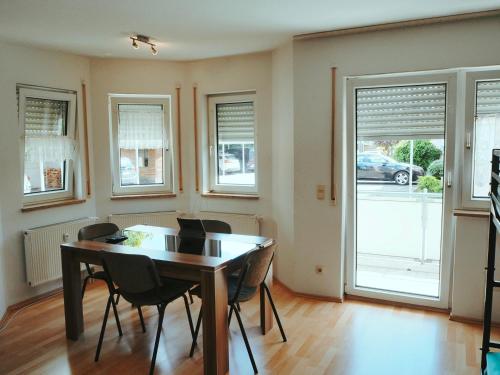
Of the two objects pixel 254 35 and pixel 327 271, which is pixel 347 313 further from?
pixel 254 35

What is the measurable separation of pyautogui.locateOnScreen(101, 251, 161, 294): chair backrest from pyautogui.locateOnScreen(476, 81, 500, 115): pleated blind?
10.00 ft

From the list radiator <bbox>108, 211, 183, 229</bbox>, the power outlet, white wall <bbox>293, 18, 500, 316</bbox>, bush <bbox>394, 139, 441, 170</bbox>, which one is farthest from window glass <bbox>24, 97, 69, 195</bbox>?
bush <bbox>394, 139, 441, 170</bbox>

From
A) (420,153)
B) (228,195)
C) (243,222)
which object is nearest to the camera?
(420,153)

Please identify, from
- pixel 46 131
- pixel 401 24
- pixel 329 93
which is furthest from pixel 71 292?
pixel 401 24

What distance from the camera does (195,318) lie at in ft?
12.2

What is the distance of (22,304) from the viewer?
4090 mm

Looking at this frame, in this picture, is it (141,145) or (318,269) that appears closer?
(318,269)

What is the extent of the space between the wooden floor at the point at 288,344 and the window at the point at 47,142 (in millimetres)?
1327

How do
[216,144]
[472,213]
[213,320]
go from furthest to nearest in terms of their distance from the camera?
[216,144]
[472,213]
[213,320]

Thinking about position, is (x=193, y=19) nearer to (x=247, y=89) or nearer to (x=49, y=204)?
(x=247, y=89)

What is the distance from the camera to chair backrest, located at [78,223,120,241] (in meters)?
3.58

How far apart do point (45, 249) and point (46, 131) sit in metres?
1.30

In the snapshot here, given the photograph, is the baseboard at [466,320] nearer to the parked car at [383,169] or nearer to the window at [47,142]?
the parked car at [383,169]

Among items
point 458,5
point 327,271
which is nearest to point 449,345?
point 327,271
